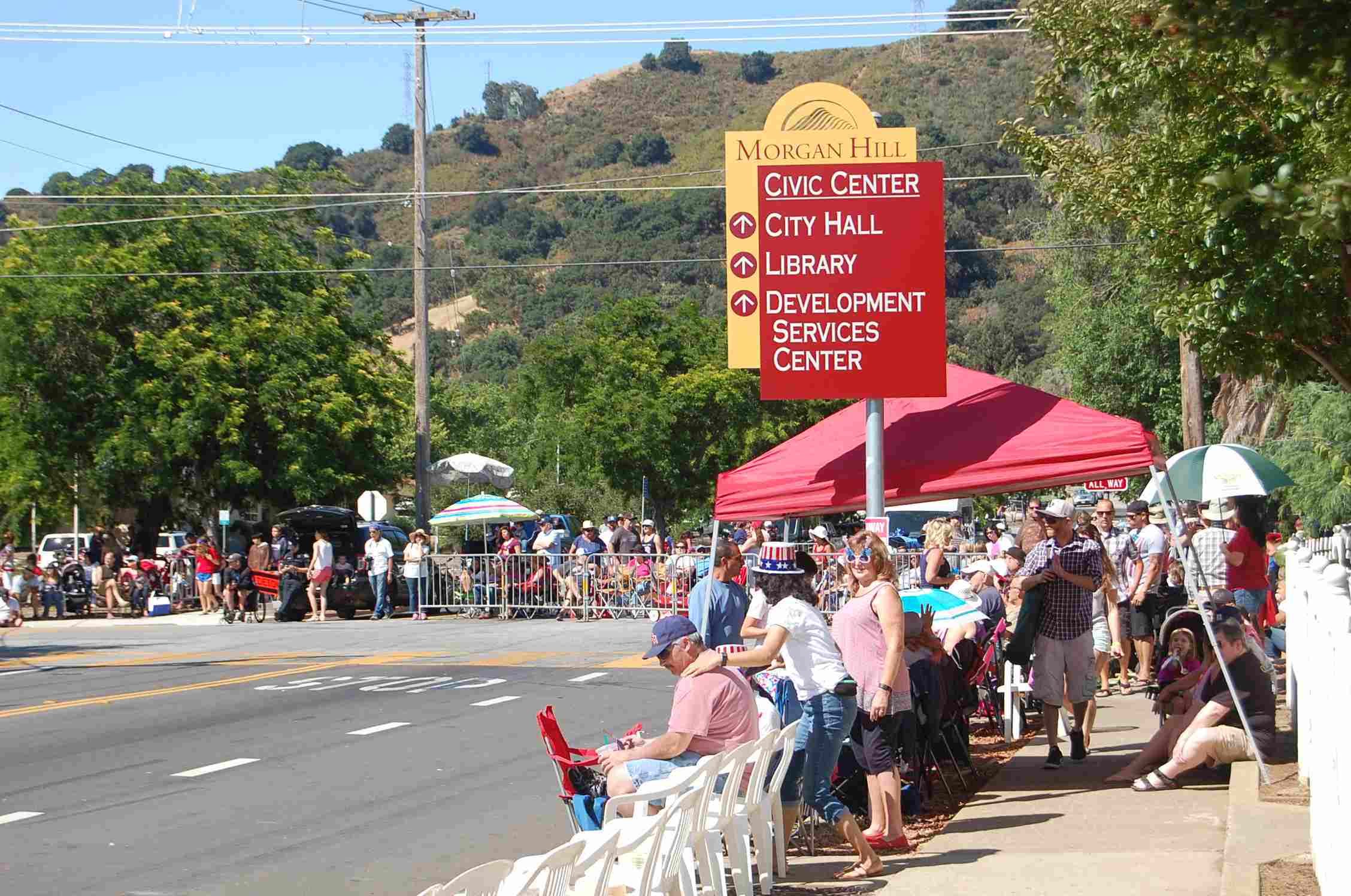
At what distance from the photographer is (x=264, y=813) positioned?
10297 mm

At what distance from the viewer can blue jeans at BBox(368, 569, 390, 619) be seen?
30266 mm

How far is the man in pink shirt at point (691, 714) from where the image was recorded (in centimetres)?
802

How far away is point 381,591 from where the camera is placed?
1192 inches

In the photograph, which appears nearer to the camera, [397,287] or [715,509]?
[715,509]

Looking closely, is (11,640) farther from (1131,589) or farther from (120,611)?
(1131,589)

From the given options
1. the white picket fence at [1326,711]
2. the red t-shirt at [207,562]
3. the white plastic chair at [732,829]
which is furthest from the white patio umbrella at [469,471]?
the white plastic chair at [732,829]

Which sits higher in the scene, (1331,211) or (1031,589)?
(1331,211)

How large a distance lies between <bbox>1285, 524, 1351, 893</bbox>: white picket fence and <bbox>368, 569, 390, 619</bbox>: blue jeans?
71.5ft

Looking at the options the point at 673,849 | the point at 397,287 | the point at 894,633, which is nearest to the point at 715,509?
the point at 894,633

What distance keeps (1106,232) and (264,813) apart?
87.6ft

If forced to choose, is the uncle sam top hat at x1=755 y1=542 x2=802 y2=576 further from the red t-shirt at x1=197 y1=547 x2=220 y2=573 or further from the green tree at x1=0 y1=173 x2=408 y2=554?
the green tree at x1=0 y1=173 x2=408 y2=554

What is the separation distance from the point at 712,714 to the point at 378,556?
2291cm

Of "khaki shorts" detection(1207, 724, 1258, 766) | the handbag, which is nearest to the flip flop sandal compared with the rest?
"khaki shorts" detection(1207, 724, 1258, 766)

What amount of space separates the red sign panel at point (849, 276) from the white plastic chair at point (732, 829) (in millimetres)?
5084
